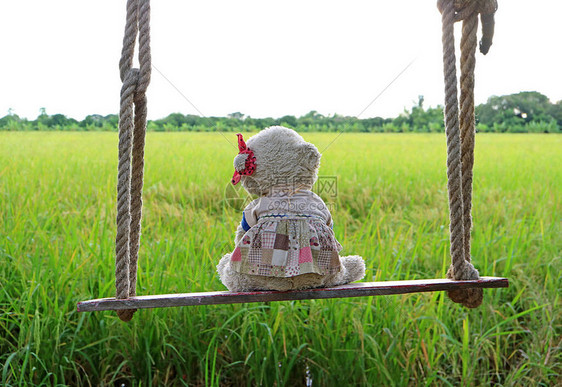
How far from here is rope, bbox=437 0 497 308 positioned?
1265 mm

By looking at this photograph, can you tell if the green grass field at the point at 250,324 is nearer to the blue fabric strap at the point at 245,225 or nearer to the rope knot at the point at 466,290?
the rope knot at the point at 466,290

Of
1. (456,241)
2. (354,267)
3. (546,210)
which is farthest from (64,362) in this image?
(546,210)

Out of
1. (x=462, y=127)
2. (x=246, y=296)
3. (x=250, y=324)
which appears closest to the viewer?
(x=246, y=296)

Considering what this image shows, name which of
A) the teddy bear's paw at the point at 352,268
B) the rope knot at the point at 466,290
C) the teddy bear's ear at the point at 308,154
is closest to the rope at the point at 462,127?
the rope knot at the point at 466,290

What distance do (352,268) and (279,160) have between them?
0.36 meters

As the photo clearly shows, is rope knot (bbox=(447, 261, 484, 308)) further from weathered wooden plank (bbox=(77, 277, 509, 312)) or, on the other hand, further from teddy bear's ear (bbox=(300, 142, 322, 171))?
teddy bear's ear (bbox=(300, 142, 322, 171))

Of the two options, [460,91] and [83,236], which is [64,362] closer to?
[83,236]

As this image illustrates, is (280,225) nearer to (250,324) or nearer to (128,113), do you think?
(128,113)

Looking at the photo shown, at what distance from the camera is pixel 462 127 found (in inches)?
54.6

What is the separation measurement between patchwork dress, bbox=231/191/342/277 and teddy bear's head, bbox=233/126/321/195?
0.04 meters

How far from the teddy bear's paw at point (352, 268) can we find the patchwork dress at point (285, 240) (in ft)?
0.26

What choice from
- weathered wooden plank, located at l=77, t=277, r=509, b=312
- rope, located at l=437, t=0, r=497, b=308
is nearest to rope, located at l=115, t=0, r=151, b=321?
weathered wooden plank, located at l=77, t=277, r=509, b=312

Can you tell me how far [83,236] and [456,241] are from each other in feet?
5.49

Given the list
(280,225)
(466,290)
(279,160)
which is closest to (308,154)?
(279,160)
